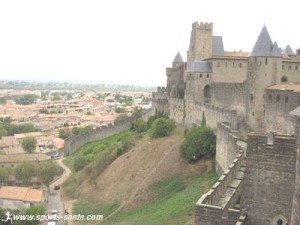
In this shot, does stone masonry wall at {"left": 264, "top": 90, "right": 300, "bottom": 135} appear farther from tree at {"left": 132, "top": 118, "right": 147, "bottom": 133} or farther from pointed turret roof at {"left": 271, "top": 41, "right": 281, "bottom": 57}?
tree at {"left": 132, "top": 118, "right": 147, "bottom": 133}

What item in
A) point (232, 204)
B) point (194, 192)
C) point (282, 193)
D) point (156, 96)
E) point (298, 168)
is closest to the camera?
point (298, 168)

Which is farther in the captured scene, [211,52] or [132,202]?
[211,52]

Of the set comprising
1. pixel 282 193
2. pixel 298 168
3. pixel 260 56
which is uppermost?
pixel 260 56

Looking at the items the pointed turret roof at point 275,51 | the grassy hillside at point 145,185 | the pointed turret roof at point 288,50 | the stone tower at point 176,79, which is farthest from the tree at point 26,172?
the pointed turret roof at point 288,50

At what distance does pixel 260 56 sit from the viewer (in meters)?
29.1

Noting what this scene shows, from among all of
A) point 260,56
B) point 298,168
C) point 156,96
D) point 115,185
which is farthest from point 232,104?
point 298,168

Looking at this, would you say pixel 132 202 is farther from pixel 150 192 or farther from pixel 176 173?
pixel 176 173

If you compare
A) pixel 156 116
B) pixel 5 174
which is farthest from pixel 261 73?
pixel 5 174

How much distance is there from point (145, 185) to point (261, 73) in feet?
36.7

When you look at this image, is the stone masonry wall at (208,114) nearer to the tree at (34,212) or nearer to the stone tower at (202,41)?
the stone tower at (202,41)

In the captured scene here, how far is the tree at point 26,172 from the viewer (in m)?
45.6

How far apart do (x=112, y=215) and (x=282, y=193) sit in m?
20.1

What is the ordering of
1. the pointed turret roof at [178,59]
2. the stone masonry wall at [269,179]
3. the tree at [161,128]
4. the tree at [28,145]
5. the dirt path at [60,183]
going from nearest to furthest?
the stone masonry wall at [269,179]
the dirt path at [60,183]
the tree at [161,128]
the pointed turret roof at [178,59]
the tree at [28,145]

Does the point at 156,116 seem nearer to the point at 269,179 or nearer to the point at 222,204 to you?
the point at 222,204
